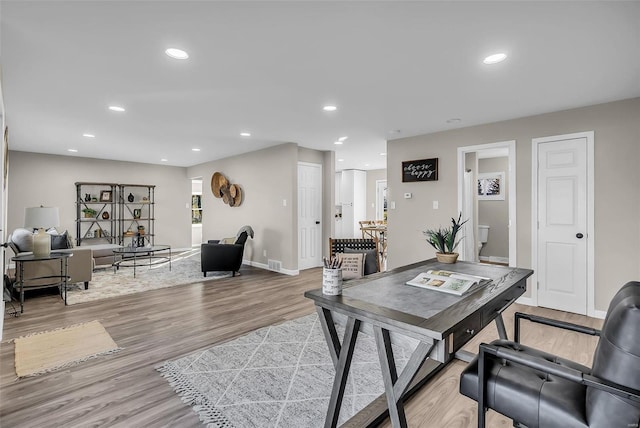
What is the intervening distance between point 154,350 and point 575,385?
2850 mm

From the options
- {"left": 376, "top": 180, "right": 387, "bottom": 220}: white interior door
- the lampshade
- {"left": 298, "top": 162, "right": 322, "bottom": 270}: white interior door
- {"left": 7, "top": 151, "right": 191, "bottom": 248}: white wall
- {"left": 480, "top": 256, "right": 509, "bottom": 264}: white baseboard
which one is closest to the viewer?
the lampshade

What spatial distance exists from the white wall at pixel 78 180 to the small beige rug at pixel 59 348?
5.05 m

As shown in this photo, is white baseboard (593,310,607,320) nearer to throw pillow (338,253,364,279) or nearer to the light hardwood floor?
the light hardwood floor

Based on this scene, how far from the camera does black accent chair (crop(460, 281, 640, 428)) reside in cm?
107

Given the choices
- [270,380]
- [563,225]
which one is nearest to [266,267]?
[270,380]

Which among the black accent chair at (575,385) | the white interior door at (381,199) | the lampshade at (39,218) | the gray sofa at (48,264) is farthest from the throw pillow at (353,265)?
the white interior door at (381,199)

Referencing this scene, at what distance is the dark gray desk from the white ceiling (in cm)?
160

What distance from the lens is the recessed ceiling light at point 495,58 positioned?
2355 millimetres

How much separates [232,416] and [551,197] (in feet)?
13.1

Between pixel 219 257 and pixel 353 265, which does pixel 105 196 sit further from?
pixel 353 265

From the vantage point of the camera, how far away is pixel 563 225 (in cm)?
365

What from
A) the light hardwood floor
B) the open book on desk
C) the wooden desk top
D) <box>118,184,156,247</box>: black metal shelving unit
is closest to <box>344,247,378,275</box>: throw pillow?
the light hardwood floor

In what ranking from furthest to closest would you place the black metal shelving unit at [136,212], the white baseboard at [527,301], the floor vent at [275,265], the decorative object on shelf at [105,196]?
the black metal shelving unit at [136,212]
the decorative object on shelf at [105,196]
the floor vent at [275,265]
the white baseboard at [527,301]

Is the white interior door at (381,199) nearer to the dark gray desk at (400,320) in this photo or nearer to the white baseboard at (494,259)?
the white baseboard at (494,259)
